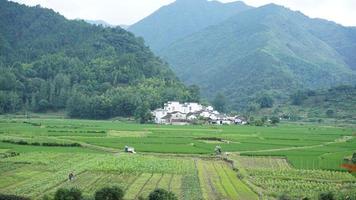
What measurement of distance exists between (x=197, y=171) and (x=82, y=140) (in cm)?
2239

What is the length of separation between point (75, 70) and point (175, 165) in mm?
93882

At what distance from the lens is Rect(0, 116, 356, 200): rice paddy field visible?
3072cm

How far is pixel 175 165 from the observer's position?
134ft

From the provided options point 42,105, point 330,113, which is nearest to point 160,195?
point 42,105

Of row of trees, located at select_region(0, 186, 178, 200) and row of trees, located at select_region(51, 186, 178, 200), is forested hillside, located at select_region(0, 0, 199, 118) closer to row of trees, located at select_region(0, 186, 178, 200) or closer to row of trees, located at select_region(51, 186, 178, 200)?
row of trees, located at select_region(0, 186, 178, 200)

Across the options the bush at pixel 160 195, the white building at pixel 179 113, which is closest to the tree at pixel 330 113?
the white building at pixel 179 113

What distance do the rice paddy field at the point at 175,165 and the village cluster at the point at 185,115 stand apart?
36710mm

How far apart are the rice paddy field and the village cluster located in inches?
1445

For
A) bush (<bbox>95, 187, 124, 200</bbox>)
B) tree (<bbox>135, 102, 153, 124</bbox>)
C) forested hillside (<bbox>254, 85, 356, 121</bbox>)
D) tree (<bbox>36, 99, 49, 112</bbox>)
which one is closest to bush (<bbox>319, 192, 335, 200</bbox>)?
bush (<bbox>95, 187, 124, 200</bbox>)

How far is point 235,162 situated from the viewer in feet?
143

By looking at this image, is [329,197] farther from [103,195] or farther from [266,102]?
[266,102]

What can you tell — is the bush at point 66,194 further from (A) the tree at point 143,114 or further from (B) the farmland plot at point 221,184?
(A) the tree at point 143,114

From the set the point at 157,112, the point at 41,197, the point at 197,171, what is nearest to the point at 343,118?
the point at 157,112

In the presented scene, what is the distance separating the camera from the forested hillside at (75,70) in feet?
360
